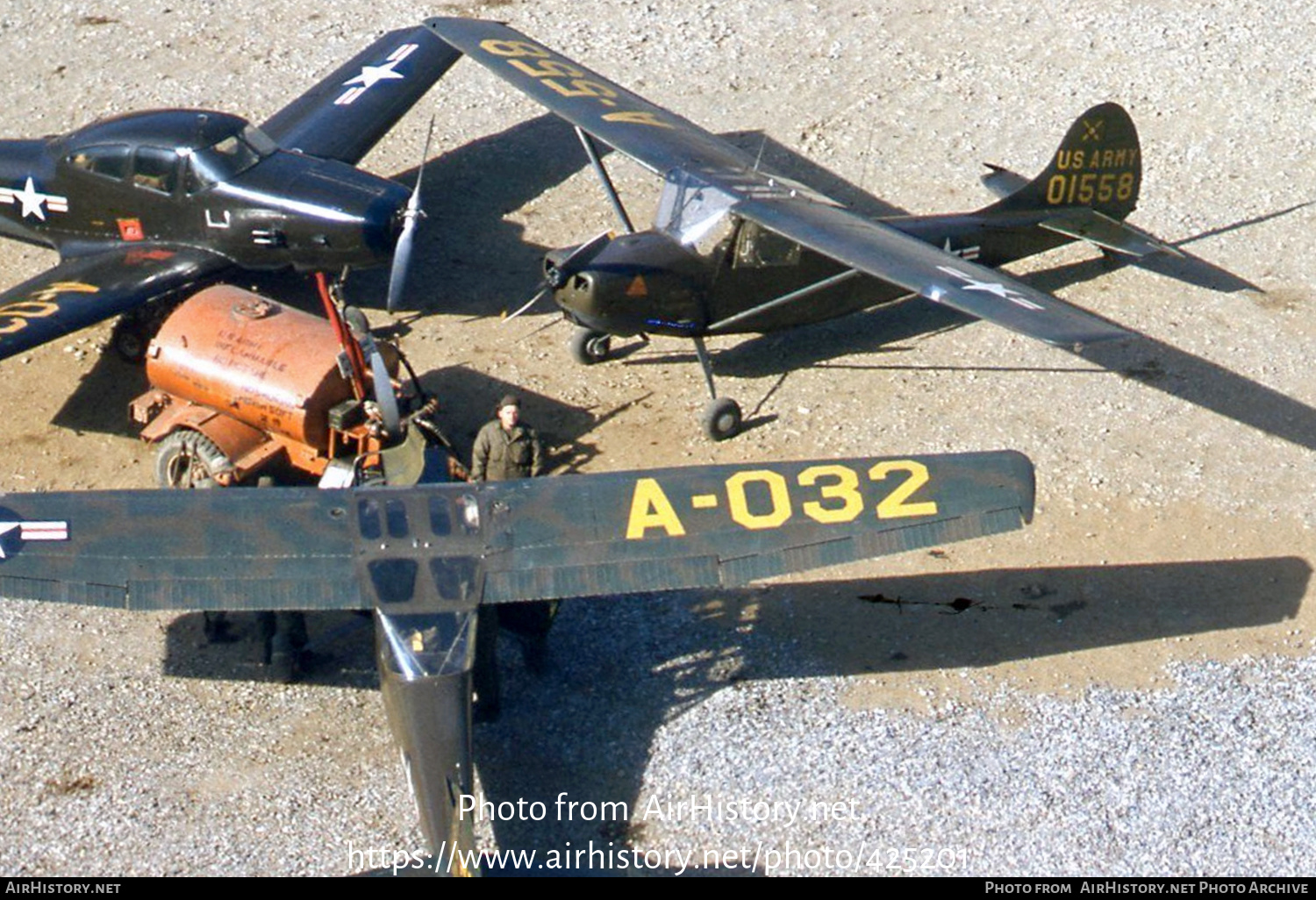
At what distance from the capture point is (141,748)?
13148 millimetres

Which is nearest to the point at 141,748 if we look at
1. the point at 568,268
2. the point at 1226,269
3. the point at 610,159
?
the point at 568,268

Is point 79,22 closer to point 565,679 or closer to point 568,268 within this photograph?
point 568,268

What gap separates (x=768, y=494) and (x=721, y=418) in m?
3.28

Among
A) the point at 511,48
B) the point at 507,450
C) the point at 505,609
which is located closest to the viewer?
the point at 505,609

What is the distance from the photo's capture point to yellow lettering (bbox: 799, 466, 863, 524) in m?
13.3

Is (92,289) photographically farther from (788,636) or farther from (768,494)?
(788,636)

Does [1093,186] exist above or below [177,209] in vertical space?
above

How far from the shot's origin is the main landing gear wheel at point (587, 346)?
17828 millimetres

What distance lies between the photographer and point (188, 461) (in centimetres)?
1558

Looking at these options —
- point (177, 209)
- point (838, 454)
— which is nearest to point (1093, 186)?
point (838, 454)

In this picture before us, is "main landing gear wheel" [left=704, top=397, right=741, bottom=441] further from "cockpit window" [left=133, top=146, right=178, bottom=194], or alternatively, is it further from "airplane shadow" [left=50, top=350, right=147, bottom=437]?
"cockpit window" [left=133, top=146, right=178, bottom=194]

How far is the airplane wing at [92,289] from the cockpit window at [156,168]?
0.63 meters

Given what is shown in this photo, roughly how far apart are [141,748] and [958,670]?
6.44 m

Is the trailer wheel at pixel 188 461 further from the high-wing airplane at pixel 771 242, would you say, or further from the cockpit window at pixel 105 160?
the cockpit window at pixel 105 160
